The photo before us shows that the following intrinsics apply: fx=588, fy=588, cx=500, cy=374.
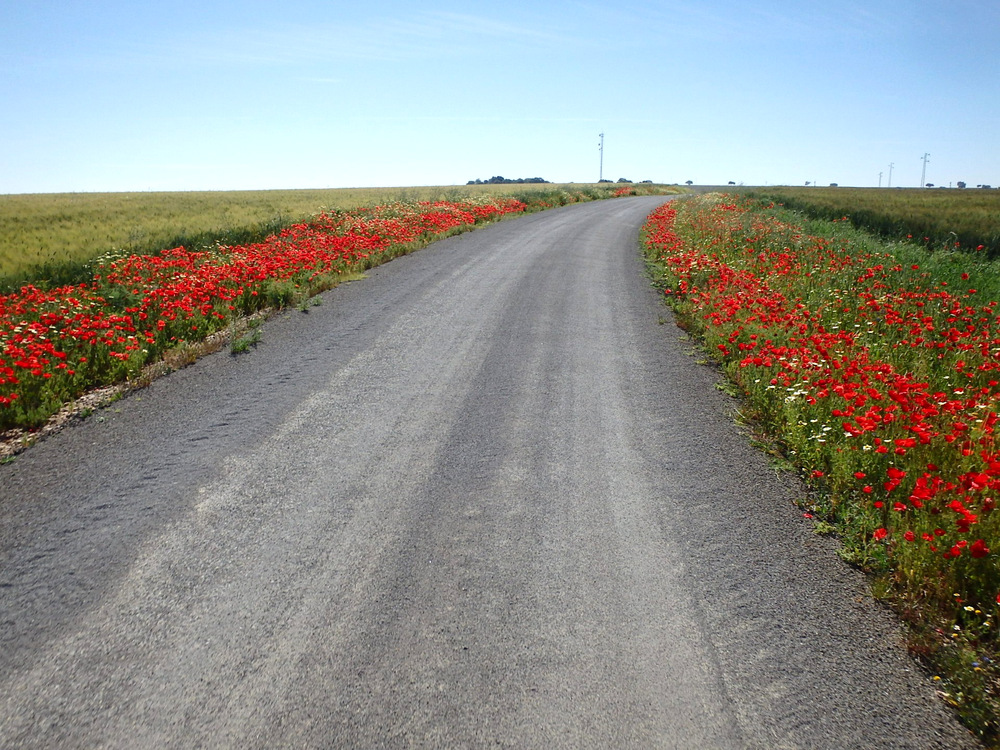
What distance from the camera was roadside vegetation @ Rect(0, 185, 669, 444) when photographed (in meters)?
6.16

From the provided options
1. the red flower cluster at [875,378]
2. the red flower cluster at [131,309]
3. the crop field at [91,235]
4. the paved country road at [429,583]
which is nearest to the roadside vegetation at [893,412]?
the red flower cluster at [875,378]

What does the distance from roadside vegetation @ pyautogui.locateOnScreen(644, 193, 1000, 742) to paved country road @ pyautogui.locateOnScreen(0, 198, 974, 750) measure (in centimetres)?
28

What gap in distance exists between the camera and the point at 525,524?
409 centimetres

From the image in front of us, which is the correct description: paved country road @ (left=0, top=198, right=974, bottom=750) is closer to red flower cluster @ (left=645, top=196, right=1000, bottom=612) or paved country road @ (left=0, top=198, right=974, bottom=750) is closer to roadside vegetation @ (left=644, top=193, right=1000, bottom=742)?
roadside vegetation @ (left=644, top=193, right=1000, bottom=742)

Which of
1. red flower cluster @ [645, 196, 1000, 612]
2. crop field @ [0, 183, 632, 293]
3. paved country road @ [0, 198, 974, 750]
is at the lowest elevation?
paved country road @ [0, 198, 974, 750]

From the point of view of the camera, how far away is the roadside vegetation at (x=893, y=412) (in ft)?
10.9

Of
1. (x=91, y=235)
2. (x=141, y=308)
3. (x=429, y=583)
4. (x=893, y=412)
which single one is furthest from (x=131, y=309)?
(x=91, y=235)

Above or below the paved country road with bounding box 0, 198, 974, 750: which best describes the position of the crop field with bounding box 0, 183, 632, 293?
above

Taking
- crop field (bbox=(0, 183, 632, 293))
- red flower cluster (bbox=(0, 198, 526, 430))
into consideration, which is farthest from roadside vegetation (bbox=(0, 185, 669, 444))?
crop field (bbox=(0, 183, 632, 293))

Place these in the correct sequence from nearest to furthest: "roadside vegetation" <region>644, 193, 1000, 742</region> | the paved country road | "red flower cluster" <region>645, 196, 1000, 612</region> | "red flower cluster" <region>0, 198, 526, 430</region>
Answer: the paved country road → "roadside vegetation" <region>644, 193, 1000, 742</region> → "red flower cluster" <region>645, 196, 1000, 612</region> → "red flower cluster" <region>0, 198, 526, 430</region>

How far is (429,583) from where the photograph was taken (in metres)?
3.49

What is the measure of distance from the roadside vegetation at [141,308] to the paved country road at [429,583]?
0.86 m

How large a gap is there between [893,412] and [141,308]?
9.17m

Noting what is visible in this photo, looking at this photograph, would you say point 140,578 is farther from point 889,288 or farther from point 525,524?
point 889,288
